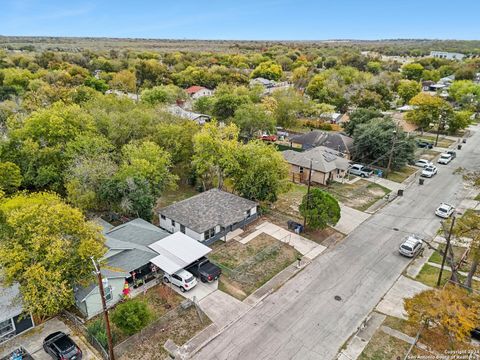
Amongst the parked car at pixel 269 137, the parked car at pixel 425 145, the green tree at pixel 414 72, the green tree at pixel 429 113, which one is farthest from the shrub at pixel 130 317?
the green tree at pixel 414 72

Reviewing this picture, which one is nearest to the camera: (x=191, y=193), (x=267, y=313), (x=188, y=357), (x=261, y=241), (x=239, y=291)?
(x=188, y=357)

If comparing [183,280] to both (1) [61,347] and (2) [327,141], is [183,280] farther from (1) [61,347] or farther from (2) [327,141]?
(2) [327,141]

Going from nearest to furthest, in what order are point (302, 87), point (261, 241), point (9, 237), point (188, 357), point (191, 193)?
point (188, 357), point (9, 237), point (261, 241), point (191, 193), point (302, 87)

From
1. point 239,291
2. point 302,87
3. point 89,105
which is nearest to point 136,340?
point 239,291

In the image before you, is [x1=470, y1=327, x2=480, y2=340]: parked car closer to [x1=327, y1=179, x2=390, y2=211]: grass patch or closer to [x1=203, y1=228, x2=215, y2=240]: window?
[x1=327, y1=179, x2=390, y2=211]: grass patch

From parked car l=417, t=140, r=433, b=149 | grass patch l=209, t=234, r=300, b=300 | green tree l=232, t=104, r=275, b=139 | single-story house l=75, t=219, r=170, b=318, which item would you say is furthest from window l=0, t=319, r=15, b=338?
parked car l=417, t=140, r=433, b=149

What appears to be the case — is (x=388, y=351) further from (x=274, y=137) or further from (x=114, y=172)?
(x=274, y=137)

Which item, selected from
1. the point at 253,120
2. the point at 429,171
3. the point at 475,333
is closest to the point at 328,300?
the point at 475,333

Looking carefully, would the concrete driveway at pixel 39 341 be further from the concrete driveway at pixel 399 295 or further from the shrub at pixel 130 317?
the concrete driveway at pixel 399 295
